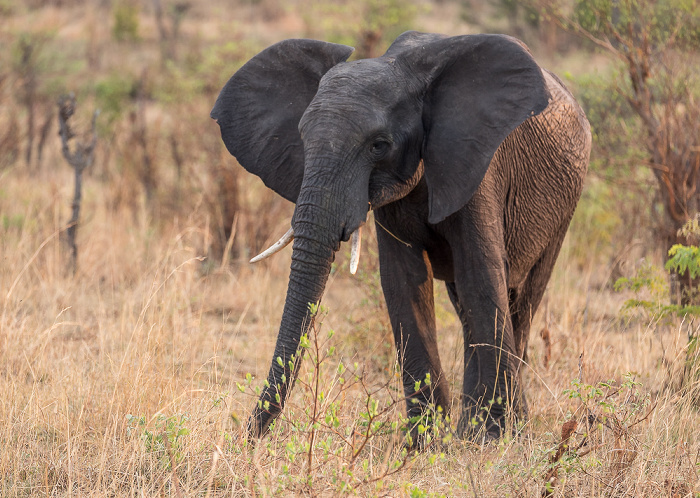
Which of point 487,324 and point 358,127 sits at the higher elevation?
point 358,127

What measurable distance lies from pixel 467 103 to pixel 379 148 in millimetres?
542

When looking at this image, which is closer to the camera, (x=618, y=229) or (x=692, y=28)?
(x=692, y=28)

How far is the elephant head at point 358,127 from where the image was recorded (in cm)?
377

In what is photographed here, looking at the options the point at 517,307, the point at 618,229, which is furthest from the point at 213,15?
the point at 517,307

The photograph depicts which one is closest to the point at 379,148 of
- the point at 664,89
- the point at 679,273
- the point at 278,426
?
the point at 278,426

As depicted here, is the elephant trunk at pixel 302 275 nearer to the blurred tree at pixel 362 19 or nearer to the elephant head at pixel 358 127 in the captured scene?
the elephant head at pixel 358 127

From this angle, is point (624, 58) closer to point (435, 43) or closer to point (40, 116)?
point (435, 43)

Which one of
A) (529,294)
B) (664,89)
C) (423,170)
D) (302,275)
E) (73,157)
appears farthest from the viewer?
(73,157)

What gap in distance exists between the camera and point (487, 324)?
4.51 m

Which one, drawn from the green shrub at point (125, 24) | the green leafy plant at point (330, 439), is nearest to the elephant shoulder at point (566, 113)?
the green leafy plant at point (330, 439)

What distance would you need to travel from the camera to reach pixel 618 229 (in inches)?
347

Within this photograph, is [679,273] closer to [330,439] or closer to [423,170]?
[423,170]

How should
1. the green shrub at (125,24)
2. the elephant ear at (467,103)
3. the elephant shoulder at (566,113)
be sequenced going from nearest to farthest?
the elephant ear at (467,103) < the elephant shoulder at (566,113) < the green shrub at (125,24)

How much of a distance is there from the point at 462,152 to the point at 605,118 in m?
4.69
